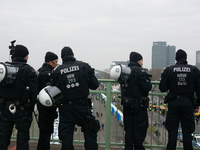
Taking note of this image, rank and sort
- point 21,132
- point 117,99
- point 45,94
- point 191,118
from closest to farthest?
1. point 45,94
2. point 21,132
3. point 191,118
4. point 117,99

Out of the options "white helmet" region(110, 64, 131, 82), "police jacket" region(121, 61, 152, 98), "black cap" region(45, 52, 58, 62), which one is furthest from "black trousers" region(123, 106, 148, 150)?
"black cap" region(45, 52, 58, 62)

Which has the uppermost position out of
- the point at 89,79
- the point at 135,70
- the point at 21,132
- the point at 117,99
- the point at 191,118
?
the point at 135,70

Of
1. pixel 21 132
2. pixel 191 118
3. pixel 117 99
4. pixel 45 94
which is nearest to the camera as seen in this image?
pixel 45 94

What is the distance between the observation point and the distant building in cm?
16638

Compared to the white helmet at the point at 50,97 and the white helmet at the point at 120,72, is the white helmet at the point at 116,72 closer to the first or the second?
the white helmet at the point at 120,72

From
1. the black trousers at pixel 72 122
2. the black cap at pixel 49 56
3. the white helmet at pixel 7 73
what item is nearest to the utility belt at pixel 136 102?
the black trousers at pixel 72 122

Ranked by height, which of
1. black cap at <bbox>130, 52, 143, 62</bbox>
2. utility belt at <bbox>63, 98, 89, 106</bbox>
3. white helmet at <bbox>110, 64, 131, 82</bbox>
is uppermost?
black cap at <bbox>130, 52, 143, 62</bbox>

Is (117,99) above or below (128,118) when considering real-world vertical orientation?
above

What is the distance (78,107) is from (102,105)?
4.18ft

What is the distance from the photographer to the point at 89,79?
3277 millimetres

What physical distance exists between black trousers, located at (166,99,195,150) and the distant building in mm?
168535

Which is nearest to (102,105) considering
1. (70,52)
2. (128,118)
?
(128,118)

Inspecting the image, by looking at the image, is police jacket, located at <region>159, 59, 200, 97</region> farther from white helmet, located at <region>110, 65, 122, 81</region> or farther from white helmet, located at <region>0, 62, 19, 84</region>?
white helmet, located at <region>0, 62, 19, 84</region>

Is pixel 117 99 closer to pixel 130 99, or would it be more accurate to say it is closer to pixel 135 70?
pixel 130 99
